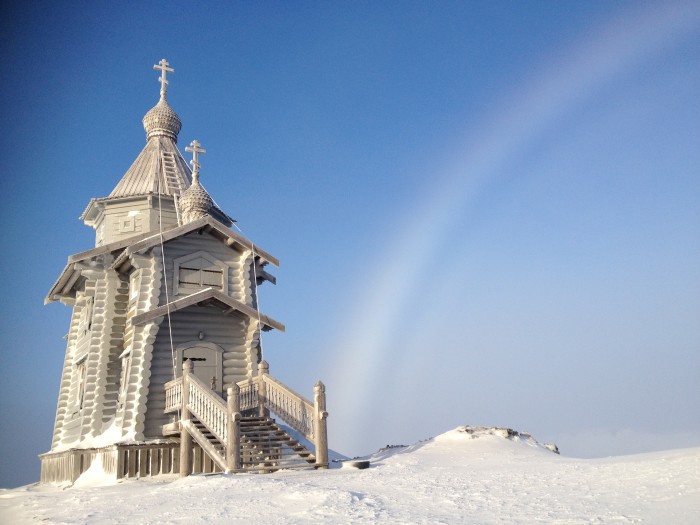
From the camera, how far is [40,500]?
12188 millimetres

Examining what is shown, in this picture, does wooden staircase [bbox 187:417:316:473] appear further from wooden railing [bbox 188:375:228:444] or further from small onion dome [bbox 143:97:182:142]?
small onion dome [bbox 143:97:182:142]

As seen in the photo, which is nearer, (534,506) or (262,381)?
(534,506)

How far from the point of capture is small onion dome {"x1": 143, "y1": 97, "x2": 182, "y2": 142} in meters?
30.8

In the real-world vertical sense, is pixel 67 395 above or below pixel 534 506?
above

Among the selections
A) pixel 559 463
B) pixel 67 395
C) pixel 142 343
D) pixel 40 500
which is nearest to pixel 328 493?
pixel 40 500

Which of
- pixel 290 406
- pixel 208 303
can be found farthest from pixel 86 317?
pixel 290 406

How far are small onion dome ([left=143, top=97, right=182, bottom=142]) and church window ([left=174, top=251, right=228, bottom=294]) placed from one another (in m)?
9.46

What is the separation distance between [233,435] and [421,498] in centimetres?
682

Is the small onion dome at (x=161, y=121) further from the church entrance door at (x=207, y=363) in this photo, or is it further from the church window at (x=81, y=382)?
the church entrance door at (x=207, y=363)

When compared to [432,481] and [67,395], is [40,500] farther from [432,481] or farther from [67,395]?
[67,395]

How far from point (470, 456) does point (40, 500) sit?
36.7 ft

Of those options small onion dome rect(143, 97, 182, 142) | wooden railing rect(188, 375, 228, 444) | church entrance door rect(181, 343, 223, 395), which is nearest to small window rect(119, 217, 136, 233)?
small onion dome rect(143, 97, 182, 142)

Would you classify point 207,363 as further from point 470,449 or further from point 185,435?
point 470,449

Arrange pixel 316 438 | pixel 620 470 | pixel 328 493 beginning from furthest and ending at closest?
pixel 316 438
pixel 620 470
pixel 328 493
